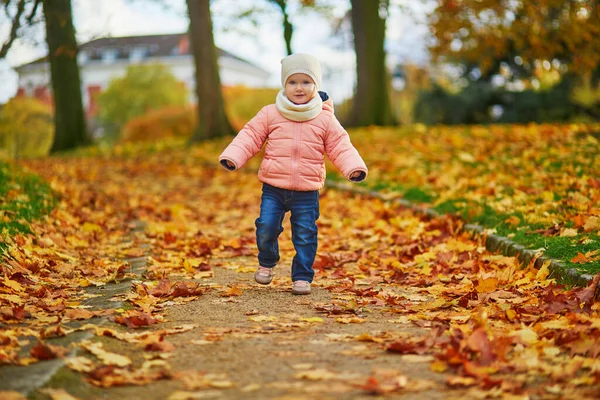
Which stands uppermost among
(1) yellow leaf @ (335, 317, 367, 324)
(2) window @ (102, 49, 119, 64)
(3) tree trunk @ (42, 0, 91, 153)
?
(2) window @ (102, 49, 119, 64)

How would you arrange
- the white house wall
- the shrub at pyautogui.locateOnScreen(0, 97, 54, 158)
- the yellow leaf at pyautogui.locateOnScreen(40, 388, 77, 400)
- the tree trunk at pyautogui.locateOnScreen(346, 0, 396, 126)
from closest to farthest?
the yellow leaf at pyautogui.locateOnScreen(40, 388, 77, 400) → the tree trunk at pyautogui.locateOnScreen(346, 0, 396, 126) → the shrub at pyautogui.locateOnScreen(0, 97, 54, 158) → the white house wall

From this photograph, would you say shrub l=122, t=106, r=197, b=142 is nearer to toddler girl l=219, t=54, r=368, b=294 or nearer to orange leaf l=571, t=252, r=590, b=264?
toddler girl l=219, t=54, r=368, b=294

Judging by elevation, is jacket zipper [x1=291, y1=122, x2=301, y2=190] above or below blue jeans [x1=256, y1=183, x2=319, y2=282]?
above

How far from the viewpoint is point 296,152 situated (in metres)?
5.43

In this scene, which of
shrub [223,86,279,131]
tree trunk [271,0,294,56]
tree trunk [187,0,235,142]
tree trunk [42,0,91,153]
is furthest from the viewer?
shrub [223,86,279,131]

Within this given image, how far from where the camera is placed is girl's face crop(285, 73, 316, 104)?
17.7 feet

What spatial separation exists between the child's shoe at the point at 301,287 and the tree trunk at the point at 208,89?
15842 mm

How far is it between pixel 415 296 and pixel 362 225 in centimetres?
321

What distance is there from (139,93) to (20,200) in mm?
43990

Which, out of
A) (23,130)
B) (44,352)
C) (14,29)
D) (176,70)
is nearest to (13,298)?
(44,352)

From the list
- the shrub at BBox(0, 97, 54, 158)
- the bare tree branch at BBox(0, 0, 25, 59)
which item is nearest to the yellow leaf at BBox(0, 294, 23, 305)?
the bare tree branch at BBox(0, 0, 25, 59)

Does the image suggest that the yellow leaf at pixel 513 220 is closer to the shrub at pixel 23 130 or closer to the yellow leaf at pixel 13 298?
the yellow leaf at pixel 13 298

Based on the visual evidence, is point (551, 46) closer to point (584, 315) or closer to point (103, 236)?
point (103, 236)

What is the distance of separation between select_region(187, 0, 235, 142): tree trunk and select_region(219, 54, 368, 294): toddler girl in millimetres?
15670
